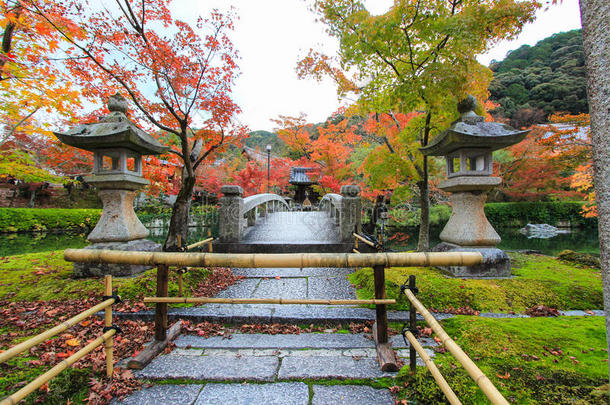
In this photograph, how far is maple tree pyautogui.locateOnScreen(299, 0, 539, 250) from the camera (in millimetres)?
4203

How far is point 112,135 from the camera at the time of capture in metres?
4.01

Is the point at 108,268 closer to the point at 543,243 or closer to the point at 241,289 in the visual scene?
the point at 241,289

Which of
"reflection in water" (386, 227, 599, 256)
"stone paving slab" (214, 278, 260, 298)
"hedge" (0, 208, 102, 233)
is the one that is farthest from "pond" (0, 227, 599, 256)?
"stone paving slab" (214, 278, 260, 298)

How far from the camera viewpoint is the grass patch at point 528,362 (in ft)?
5.84

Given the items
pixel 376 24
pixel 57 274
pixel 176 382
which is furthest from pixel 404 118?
pixel 57 274

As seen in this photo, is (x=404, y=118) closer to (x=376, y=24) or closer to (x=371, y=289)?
(x=376, y=24)

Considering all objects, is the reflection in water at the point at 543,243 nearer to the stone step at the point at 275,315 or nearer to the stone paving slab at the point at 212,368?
the stone step at the point at 275,315

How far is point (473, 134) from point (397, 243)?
527 inches

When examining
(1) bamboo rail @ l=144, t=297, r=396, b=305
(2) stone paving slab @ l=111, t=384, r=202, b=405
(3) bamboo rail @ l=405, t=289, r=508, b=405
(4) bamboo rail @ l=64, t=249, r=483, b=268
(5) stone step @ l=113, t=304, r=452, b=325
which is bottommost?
(2) stone paving slab @ l=111, t=384, r=202, b=405

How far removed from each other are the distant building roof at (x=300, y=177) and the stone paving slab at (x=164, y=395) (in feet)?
63.1

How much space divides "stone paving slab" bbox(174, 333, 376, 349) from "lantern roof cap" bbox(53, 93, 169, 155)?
322 cm

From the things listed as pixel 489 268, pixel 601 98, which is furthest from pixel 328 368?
pixel 489 268

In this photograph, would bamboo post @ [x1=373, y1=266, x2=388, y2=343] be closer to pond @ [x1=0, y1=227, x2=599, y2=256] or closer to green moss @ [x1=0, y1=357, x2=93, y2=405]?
green moss @ [x1=0, y1=357, x2=93, y2=405]

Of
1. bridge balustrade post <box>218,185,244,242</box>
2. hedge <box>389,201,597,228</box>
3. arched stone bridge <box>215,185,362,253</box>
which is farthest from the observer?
hedge <box>389,201,597,228</box>
